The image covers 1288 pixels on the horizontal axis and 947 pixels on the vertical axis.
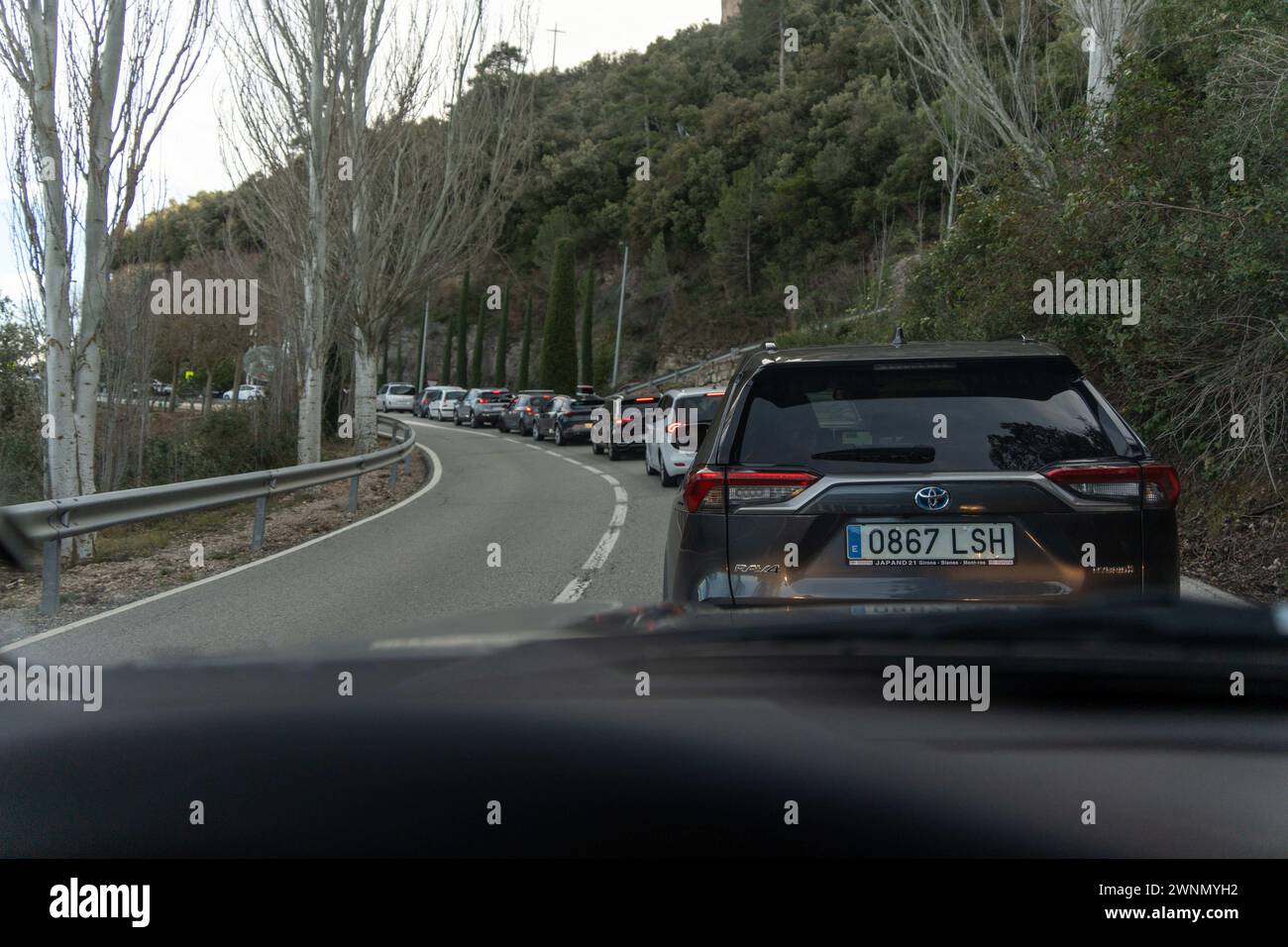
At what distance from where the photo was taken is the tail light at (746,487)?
3805mm

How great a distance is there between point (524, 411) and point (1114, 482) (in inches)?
1584

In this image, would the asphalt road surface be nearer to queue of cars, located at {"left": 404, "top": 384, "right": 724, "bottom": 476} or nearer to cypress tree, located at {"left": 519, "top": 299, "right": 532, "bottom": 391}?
queue of cars, located at {"left": 404, "top": 384, "right": 724, "bottom": 476}

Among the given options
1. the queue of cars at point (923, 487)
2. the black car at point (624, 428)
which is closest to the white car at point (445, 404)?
the black car at point (624, 428)

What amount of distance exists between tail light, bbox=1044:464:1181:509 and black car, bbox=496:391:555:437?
3646cm

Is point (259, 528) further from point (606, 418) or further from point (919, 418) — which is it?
point (606, 418)

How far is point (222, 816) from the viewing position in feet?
4.64

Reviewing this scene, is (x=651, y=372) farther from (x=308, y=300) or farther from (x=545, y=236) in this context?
(x=308, y=300)

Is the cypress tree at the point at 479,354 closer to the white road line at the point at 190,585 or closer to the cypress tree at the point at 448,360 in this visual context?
the cypress tree at the point at 448,360

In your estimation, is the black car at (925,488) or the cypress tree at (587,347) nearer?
the black car at (925,488)

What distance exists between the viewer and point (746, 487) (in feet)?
12.7

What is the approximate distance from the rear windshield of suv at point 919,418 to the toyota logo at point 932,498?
0.11 m

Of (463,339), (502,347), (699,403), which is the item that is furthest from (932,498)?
(463,339)

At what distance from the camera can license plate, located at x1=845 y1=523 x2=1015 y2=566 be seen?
3602mm
